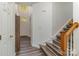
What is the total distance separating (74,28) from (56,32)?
164 inches

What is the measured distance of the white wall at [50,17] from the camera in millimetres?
7590

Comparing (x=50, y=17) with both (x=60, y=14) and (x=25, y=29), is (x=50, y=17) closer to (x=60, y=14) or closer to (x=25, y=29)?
(x=60, y=14)

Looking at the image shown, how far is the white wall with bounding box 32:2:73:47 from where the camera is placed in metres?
7.59

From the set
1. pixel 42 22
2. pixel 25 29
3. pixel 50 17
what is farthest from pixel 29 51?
pixel 25 29

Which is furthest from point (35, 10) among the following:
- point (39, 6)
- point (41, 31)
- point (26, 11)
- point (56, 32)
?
point (26, 11)

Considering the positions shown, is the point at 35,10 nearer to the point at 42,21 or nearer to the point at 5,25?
the point at 42,21

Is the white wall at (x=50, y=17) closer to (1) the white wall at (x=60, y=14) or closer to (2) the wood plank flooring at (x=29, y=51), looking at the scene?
(1) the white wall at (x=60, y=14)

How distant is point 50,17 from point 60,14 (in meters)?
0.51

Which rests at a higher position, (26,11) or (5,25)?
(26,11)

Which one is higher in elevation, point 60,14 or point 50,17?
point 60,14

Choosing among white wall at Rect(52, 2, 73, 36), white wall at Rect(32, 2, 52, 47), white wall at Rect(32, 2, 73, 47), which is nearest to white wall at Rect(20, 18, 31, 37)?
white wall at Rect(32, 2, 52, 47)

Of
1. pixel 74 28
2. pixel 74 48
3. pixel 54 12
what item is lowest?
pixel 74 48

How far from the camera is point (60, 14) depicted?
25.3 feet

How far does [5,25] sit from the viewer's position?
4316 mm
